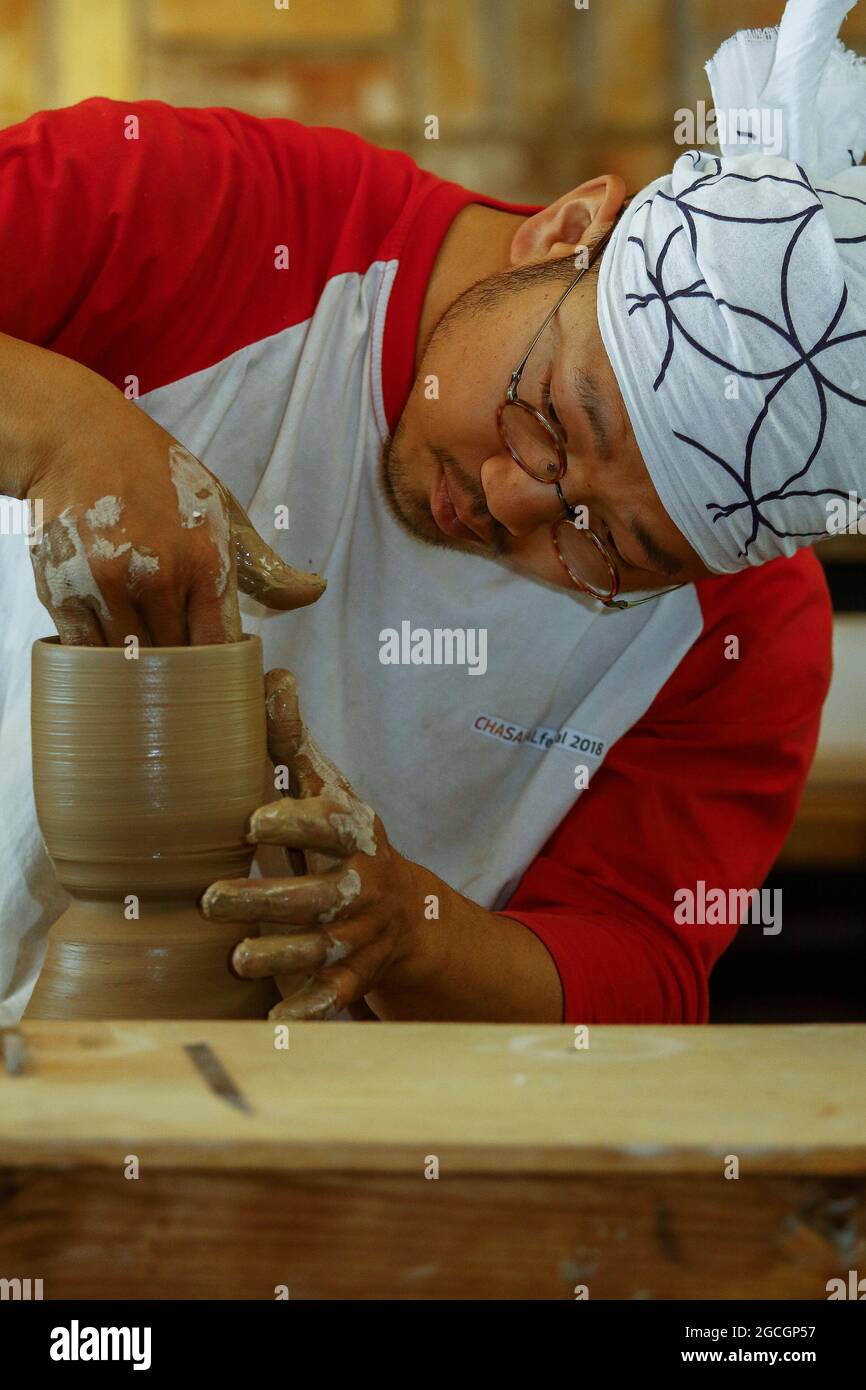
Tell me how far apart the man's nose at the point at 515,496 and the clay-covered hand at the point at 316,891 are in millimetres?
320

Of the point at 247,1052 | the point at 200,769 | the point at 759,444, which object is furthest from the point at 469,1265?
the point at 759,444

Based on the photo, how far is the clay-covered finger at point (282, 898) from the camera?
3.62 ft

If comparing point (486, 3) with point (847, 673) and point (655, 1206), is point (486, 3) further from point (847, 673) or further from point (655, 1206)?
point (655, 1206)

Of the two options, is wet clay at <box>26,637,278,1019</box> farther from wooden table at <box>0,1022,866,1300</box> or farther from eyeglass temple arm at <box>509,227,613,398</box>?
eyeglass temple arm at <box>509,227,613,398</box>

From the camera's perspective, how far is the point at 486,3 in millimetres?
4070

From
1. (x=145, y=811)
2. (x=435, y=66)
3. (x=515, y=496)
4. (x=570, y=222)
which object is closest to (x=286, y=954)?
(x=145, y=811)

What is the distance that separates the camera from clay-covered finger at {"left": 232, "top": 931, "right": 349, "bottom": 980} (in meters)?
1.13

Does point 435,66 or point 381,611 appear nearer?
point 381,611

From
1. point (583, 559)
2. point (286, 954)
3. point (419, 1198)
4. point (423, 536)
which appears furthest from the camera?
point (423, 536)

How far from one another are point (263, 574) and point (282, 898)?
0.29 metres

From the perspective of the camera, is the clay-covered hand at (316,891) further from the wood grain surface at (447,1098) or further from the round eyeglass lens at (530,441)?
the round eyeglass lens at (530,441)

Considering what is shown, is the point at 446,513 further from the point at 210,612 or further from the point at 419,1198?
the point at 419,1198

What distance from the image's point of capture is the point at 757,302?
1.23 meters
